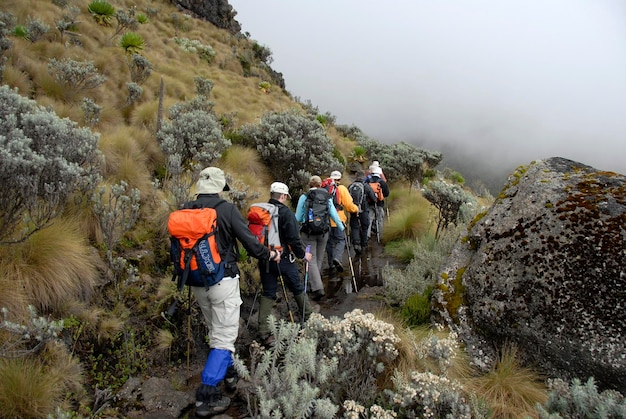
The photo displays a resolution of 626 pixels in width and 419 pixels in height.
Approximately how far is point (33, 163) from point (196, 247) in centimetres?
180

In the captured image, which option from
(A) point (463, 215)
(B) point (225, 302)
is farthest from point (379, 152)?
(B) point (225, 302)

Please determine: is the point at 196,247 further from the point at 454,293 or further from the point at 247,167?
the point at 247,167

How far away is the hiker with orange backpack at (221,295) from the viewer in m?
3.50

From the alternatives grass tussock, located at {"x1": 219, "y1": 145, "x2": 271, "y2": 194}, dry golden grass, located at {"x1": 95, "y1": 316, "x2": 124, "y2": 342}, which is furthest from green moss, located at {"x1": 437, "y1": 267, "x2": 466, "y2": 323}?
grass tussock, located at {"x1": 219, "y1": 145, "x2": 271, "y2": 194}

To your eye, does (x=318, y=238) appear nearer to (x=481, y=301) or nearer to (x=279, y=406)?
→ (x=481, y=301)

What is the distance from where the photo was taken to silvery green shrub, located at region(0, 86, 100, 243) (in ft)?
11.5

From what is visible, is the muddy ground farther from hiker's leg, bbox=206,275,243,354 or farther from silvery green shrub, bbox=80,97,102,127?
silvery green shrub, bbox=80,97,102,127

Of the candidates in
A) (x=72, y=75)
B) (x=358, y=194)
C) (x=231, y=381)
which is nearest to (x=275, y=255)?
(x=231, y=381)

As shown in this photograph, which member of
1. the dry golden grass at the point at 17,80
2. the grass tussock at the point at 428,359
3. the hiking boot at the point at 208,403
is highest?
the dry golden grass at the point at 17,80

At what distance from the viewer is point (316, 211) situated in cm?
657

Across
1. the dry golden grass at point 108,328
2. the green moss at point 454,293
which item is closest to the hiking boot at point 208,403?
the dry golden grass at point 108,328

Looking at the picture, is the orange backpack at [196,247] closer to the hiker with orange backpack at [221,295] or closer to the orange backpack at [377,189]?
the hiker with orange backpack at [221,295]

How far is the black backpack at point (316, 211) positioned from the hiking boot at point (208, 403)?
358cm

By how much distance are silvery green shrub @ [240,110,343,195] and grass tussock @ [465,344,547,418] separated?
750cm
